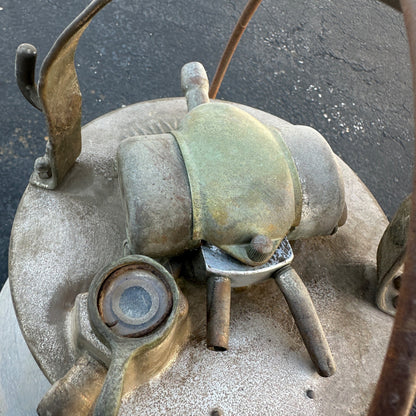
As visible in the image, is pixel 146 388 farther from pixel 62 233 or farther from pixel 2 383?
pixel 2 383

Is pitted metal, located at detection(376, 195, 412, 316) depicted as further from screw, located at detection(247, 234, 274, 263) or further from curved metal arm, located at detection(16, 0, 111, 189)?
curved metal arm, located at detection(16, 0, 111, 189)

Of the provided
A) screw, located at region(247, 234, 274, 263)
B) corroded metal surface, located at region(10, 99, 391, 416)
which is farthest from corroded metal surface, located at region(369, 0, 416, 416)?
corroded metal surface, located at region(10, 99, 391, 416)

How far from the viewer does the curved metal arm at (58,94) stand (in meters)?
0.68

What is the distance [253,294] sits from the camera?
82 cm

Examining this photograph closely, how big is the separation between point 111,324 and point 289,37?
1926 mm

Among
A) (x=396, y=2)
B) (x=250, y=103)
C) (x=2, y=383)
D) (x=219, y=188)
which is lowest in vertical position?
(x=2, y=383)

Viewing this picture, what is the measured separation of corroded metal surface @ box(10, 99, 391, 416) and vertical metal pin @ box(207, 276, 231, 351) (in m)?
0.10

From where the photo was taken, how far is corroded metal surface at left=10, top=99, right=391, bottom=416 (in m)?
0.72

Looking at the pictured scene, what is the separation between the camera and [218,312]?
2.19ft

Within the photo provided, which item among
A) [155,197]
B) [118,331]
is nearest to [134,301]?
[118,331]

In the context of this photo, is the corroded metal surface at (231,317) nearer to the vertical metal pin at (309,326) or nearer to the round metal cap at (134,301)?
the vertical metal pin at (309,326)

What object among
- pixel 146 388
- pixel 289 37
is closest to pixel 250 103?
pixel 289 37

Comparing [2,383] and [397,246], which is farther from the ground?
[397,246]

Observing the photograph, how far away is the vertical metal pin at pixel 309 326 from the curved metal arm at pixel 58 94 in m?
0.46
